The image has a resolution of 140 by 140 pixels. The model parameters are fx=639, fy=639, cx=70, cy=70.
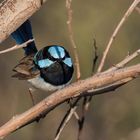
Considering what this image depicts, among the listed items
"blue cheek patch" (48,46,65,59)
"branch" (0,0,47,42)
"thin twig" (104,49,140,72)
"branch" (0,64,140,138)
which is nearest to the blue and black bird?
"blue cheek patch" (48,46,65,59)

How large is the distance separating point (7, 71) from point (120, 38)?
145cm

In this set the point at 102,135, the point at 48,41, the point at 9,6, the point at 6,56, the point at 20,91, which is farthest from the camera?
the point at 48,41

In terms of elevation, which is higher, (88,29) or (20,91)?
(20,91)

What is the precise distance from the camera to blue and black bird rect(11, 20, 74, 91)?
10.9 ft

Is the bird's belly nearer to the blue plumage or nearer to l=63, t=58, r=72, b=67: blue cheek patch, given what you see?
l=63, t=58, r=72, b=67: blue cheek patch

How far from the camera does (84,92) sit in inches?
87.7

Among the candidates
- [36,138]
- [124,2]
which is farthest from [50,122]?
[124,2]

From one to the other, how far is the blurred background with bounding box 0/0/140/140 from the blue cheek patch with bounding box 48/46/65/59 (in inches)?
41.5

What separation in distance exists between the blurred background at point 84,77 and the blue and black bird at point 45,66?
88 cm

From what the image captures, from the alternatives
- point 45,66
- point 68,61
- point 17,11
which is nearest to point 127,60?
point 17,11

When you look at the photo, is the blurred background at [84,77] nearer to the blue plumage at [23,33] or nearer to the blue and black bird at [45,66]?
the blue and black bird at [45,66]

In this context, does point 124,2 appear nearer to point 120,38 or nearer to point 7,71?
point 120,38

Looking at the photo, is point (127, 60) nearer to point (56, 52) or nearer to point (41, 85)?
point (56, 52)

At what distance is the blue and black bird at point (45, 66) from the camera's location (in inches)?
130
